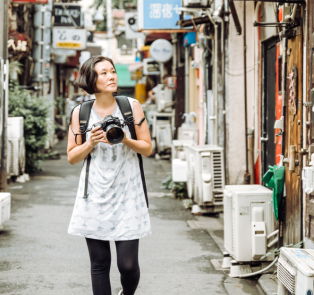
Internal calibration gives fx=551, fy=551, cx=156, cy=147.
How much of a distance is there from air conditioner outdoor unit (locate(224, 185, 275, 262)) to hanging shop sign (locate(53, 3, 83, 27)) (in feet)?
48.9

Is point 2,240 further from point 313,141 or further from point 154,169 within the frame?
point 154,169

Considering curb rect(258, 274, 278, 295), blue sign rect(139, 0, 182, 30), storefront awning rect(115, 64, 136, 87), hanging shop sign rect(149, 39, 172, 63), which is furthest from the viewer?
storefront awning rect(115, 64, 136, 87)

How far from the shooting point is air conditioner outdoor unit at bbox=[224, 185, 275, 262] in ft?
17.3

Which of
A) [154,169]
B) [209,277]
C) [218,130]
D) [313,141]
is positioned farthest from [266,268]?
[154,169]

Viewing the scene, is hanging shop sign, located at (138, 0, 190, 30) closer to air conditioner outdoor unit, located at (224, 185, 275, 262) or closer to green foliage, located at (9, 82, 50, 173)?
green foliage, located at (9, 82, 50, 173)

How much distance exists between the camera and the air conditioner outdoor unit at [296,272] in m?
3.28

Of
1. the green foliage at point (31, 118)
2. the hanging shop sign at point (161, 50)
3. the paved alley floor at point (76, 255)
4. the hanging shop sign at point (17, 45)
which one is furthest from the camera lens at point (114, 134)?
the hanging shop sign at point (161, 50)

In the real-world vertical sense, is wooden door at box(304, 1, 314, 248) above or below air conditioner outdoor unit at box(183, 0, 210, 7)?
below

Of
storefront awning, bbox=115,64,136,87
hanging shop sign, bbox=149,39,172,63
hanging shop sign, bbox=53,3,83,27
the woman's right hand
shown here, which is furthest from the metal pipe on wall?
storefront awning, bbox=115,64,136,87

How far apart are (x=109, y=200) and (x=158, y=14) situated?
9969 millimetres

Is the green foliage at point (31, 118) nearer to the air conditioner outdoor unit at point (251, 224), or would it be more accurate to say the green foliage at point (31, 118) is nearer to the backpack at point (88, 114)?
the air conditioner outdoor unit at point (251, 224)

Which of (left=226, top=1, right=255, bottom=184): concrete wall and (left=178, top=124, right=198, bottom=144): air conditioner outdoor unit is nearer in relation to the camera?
(left=226, top=1, right=255, bottom=184): concrete wall

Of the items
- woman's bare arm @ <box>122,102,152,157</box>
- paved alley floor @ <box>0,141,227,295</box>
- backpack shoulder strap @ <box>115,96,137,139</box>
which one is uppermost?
backpack shoulder strap @ <box>115,96,137,139</box>

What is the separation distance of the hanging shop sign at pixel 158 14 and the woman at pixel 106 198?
9576 millimetres
